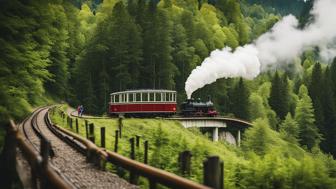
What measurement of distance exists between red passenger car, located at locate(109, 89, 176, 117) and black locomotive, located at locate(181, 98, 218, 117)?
221 inches

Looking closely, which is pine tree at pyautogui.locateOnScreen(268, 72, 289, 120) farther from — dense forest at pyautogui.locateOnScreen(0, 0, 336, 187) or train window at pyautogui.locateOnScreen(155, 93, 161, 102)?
train window at pyautogui.locateOnScreen(155, 93, 161, 102)

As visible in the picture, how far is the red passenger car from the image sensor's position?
44.7 m

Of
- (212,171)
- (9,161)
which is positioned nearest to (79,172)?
(9,161)

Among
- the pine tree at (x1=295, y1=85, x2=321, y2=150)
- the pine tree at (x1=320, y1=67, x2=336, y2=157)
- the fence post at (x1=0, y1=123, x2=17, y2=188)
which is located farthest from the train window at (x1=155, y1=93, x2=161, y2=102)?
the pine tree at (x1=320, y1=67, x2=336, y2=157)

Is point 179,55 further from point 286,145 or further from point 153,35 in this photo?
point 286,145

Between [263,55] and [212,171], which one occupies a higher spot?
[263,55]

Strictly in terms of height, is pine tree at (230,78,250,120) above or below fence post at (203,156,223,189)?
above

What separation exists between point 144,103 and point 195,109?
913 cm

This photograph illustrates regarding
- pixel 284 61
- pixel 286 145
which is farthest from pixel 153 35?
pixel 284 61

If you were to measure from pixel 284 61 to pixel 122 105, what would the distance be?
124 m

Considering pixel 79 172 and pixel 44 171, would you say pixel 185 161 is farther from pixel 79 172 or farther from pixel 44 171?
pixel 44 171

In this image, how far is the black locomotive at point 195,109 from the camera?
51.5m

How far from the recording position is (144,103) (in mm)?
44688

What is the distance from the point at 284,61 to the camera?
161 meters
